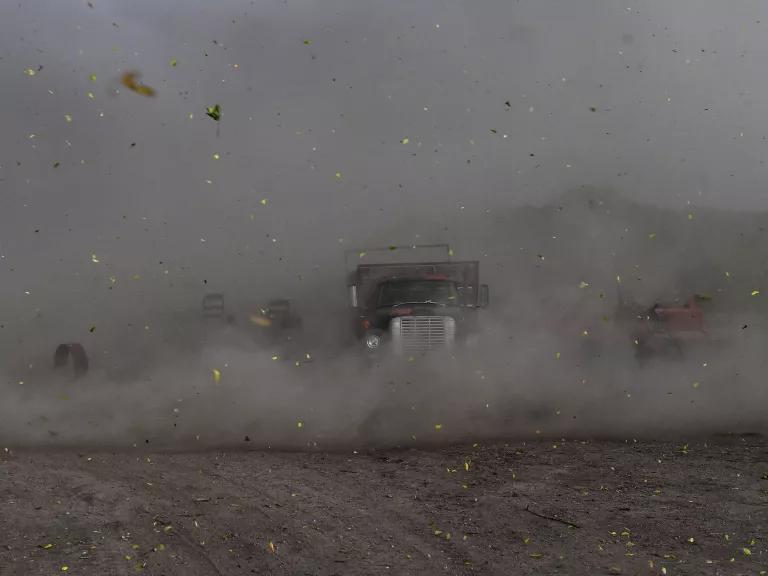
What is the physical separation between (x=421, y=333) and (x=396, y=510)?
5708 mm

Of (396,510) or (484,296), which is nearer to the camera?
(396,510)

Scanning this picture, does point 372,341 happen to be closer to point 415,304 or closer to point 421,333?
point 421,333

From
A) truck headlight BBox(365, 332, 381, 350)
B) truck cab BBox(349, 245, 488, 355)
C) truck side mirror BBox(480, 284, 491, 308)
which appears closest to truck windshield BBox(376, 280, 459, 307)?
truck cab BBox(349, 245, 488, 355)

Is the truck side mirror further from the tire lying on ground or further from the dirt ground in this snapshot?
the tire lying on ground

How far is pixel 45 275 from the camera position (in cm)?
1630

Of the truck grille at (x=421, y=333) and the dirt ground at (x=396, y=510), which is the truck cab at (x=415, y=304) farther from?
the dirt ground at (x=396, y=510)

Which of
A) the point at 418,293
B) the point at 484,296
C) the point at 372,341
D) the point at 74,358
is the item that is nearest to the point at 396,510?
the point at 372,341

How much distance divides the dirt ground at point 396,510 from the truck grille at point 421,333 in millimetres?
3707

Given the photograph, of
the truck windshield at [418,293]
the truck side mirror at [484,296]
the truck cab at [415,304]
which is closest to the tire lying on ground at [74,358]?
the truck cab at [415,304]

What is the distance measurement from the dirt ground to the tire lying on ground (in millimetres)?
3903

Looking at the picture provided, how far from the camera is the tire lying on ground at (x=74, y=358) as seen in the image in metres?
11.1

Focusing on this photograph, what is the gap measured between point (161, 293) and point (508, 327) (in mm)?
12827

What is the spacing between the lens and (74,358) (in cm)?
1116

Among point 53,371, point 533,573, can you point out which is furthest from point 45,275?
point 533,573
